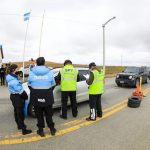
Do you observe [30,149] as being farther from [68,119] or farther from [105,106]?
[105,106]

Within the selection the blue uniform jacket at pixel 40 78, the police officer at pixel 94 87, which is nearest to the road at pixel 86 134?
the police officer at pixel 94 87

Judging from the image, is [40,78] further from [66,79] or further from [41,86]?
[66,79]

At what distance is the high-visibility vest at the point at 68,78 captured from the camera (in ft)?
27.9

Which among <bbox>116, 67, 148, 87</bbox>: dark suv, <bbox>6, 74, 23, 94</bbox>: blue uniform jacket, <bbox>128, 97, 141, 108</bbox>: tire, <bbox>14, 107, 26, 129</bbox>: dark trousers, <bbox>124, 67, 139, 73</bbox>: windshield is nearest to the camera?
<bbox>6, 74, 23, 94</bbox>: blue uniform jacket

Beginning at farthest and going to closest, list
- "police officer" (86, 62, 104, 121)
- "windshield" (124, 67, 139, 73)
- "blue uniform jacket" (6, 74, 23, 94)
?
"windshield" (124, 67, 139, 73) → "police officer" (86, 62, 104, 121) → "blue uniform jacket" (6, 74, 23, 94)

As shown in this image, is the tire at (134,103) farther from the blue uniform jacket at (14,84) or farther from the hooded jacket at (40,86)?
the blue uniform jacket at (14,84)

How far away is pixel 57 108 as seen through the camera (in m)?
10.1

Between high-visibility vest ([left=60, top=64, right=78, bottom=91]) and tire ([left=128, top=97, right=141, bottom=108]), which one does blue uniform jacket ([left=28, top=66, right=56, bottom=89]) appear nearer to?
high-visibility vest ([left=60, top=64, right=78, bottom=91])

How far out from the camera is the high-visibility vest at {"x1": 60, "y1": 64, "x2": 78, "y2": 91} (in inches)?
334

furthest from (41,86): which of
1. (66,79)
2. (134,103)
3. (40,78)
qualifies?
(134,103)

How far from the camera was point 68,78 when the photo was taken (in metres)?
8.54

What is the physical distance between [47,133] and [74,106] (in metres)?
2.18

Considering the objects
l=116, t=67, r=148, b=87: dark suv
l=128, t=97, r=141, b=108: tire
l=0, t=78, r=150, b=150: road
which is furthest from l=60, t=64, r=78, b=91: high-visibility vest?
l=116, t=67, r=148, b=87: dark suv

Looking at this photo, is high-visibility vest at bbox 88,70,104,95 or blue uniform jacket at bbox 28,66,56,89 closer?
blue uniform jacket at bbox 28,66,56,89
